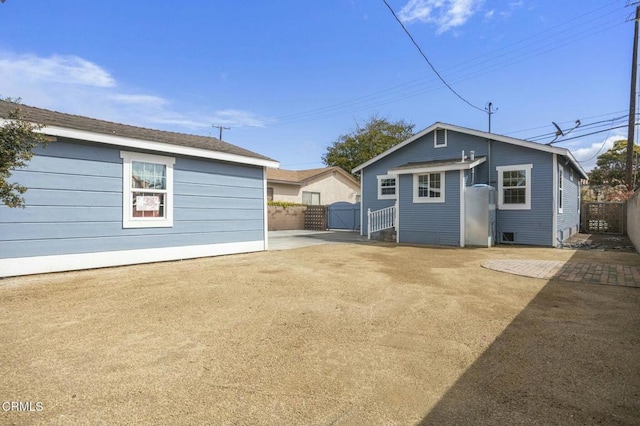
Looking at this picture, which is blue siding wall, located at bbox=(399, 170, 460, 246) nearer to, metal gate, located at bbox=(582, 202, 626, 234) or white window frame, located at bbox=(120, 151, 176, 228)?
white window frame, located at bbox=(120, 151, 176, 228)

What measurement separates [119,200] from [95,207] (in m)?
0.47

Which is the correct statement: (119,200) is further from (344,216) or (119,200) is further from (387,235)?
(344,216)

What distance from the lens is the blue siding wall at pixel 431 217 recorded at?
40.5 feet

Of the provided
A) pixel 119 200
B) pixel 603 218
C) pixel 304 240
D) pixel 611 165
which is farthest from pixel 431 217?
pixel 611 165

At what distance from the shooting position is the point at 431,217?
12.9 meters

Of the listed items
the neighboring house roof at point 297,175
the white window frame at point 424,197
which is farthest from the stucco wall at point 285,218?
the white window frame at point 424,197

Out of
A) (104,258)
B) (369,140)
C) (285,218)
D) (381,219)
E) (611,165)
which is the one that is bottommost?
(104,258)

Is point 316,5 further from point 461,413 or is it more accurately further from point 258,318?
point 461,413

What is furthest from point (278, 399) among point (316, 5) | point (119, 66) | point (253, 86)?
point (253, 86)

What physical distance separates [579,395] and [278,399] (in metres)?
2.09

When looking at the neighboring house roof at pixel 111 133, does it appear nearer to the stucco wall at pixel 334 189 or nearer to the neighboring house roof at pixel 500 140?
the neighboring house roof at pixel 500 140

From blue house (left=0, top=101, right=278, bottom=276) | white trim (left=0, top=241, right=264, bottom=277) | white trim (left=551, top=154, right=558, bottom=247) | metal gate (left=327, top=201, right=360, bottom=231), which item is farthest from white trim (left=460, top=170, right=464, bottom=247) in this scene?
metal gate (left=327, top=201, right=360, bottom=231)

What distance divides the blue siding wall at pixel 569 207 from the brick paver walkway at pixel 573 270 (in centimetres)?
571

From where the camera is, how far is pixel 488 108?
1122 inches
